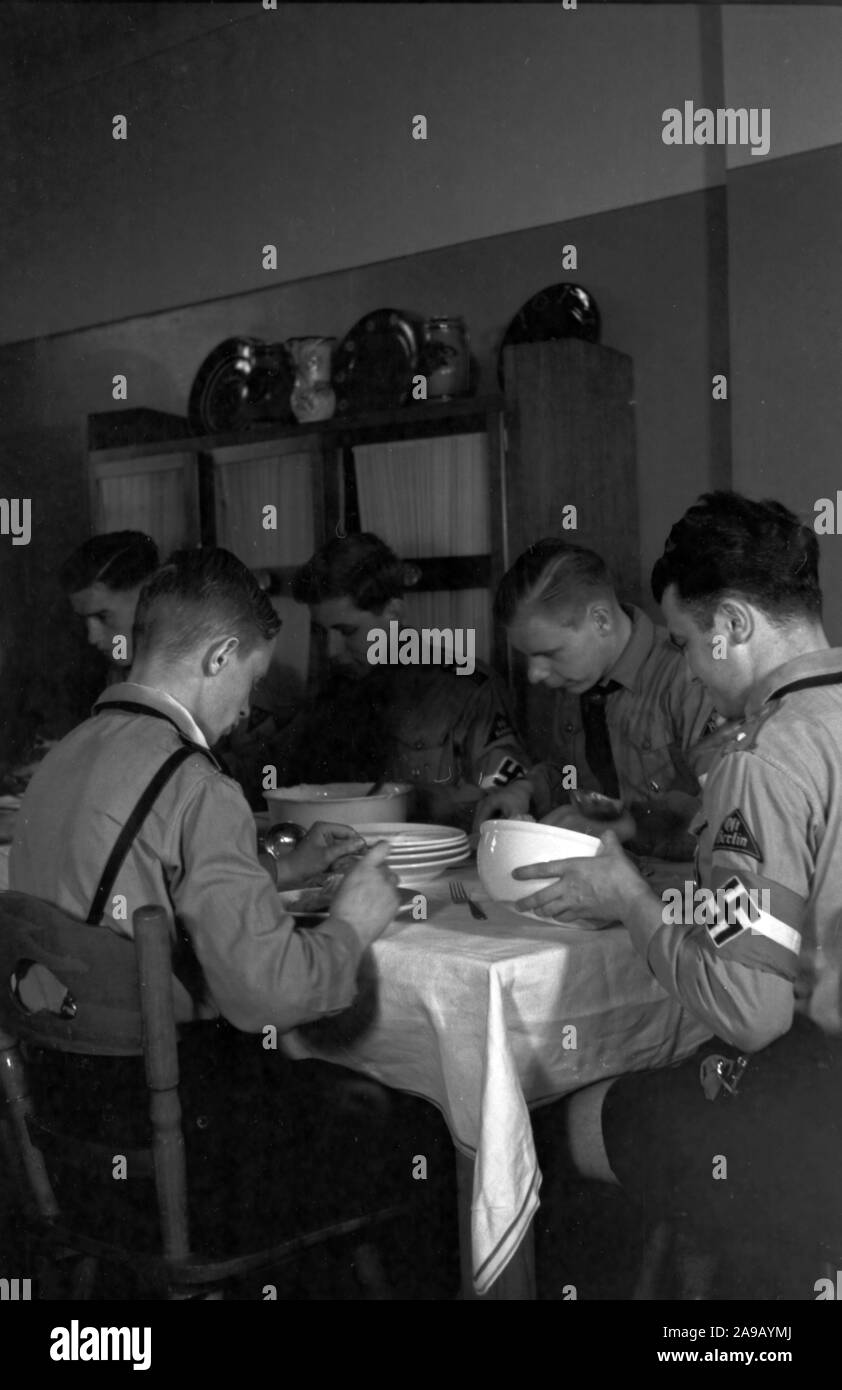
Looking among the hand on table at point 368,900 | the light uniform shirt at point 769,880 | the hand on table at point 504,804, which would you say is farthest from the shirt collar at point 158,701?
the hand on table at point 504,804

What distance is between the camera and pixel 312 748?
1991mm

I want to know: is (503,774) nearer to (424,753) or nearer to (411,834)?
(424,753)

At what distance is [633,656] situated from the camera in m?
1.63

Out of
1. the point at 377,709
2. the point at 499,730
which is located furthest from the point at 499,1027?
the point at 377,709

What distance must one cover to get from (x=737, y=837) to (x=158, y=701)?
48 centimetres

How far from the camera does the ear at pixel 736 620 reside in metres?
1.00

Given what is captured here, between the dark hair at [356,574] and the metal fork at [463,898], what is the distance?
83cm

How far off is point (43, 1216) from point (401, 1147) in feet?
1.01

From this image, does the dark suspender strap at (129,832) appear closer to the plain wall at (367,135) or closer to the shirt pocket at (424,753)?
the plain wall at (367,135)

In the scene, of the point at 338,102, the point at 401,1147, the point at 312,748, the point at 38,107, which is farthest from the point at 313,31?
the point at 401,1147

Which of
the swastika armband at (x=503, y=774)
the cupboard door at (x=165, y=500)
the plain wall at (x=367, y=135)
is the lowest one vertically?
the swastika armband at (x=503, y=774)

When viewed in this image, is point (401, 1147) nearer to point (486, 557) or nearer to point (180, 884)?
point (180, 884)

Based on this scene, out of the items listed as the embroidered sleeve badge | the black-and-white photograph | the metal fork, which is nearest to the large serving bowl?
the black-and-white photograph

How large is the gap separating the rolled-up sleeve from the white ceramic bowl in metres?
0.15
